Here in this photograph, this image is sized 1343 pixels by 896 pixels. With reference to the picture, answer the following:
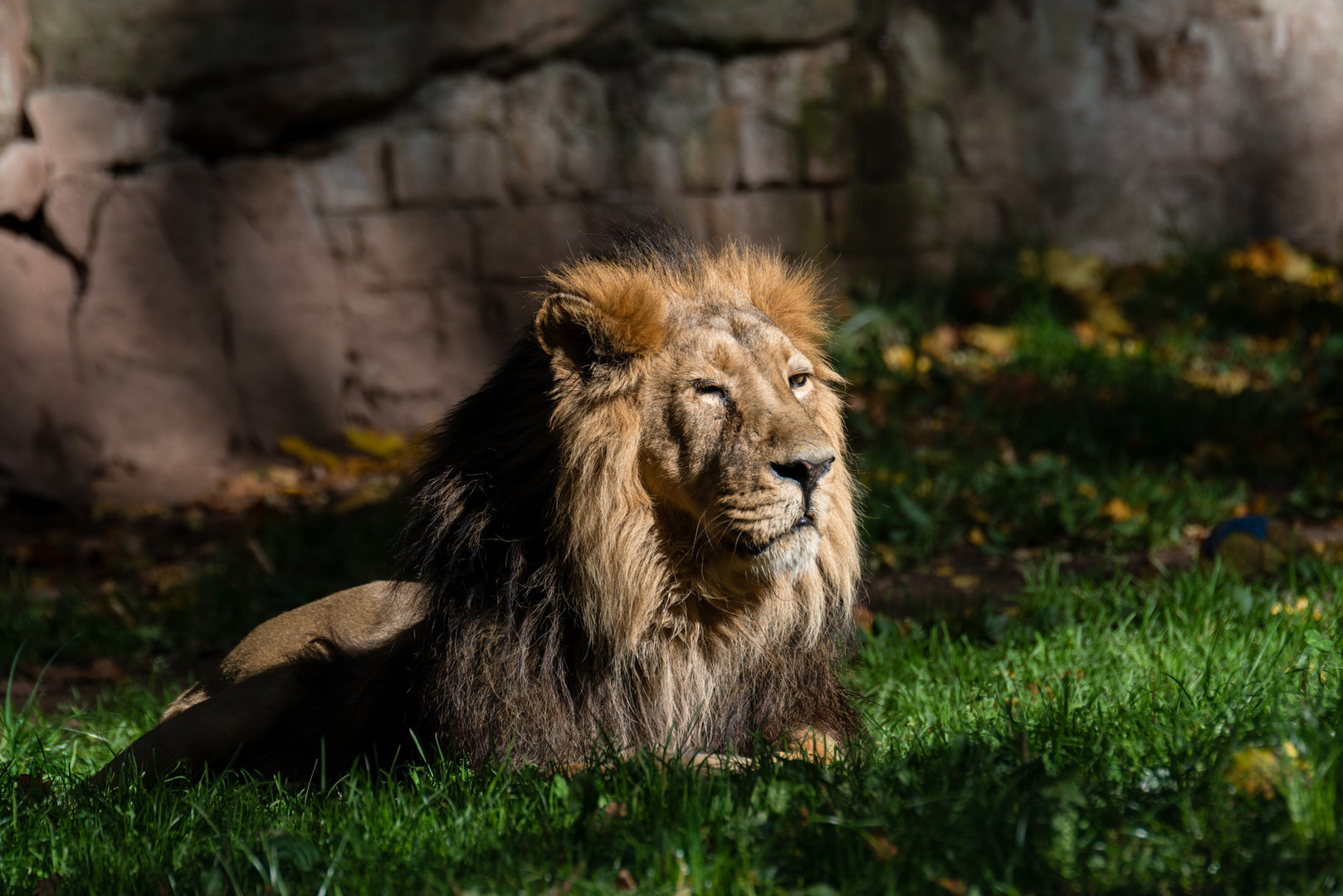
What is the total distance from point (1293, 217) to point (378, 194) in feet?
18.3

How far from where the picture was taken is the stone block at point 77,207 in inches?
261

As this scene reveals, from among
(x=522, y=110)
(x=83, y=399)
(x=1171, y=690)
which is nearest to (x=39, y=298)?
(x=83, y=399)

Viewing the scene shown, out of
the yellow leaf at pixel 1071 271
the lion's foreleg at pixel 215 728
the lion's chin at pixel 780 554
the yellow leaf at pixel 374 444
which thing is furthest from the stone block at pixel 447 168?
the lion's chin at pixel 780 554

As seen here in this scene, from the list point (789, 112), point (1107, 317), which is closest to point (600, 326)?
point (789, 112)

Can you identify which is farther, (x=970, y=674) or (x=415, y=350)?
(x=415, y=350)

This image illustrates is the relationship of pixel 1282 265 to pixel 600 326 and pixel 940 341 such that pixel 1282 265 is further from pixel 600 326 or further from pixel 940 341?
pixel 600 326

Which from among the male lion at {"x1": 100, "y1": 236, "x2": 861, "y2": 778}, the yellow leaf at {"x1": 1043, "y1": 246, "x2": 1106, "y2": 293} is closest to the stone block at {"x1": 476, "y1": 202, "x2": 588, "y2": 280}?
the yellow leaf at {"x1": 1043, "y1": 246, "x2": 1106, "y2": 293}

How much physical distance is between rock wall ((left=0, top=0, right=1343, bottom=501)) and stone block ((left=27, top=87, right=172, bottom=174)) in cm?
1

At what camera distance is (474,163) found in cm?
735

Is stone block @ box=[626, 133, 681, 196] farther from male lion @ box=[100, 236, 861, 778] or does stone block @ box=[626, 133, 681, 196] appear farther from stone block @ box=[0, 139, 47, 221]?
male lion @ box=[100, 236, 861, 778]

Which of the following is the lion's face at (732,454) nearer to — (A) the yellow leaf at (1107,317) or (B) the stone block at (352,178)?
(B) the stone block at (352,178)

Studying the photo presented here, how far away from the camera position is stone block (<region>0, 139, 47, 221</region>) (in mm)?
6457

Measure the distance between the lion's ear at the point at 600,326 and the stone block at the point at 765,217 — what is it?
465 centimetres

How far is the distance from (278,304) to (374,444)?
92 centimetres
